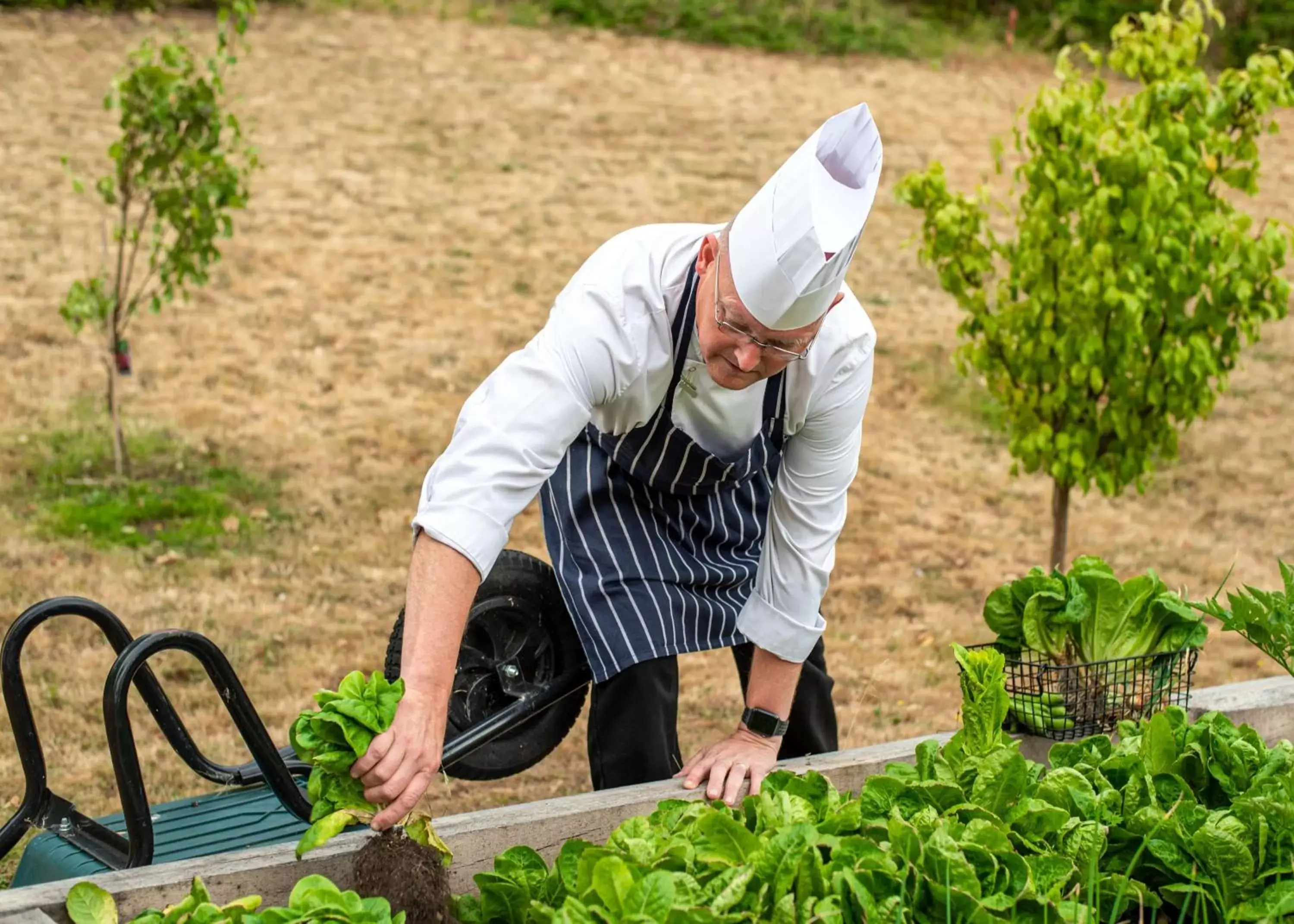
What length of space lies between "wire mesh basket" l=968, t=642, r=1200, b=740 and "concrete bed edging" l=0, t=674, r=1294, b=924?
58mm

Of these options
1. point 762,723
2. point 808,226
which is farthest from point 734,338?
point 762,723

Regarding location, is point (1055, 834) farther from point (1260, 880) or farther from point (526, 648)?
point (526, 648)

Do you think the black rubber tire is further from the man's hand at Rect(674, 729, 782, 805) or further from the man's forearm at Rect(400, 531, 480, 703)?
the man's forearm at Rect(400, 531, 480, 703)

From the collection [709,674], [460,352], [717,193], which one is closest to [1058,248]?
[709,674]

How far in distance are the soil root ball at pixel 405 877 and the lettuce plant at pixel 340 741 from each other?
0.22 feet

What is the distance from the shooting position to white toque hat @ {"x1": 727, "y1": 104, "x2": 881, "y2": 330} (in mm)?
2133

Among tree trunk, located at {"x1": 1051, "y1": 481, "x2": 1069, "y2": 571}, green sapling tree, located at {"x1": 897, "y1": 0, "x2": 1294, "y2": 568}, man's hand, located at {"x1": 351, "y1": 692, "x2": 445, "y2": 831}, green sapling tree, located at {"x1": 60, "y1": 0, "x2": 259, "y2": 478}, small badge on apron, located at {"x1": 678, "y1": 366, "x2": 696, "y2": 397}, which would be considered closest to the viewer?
man's hand, located at {"x1": 351, "y1": 692, "x2": 445, "y2": 831}

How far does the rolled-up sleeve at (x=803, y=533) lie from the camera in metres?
2.63

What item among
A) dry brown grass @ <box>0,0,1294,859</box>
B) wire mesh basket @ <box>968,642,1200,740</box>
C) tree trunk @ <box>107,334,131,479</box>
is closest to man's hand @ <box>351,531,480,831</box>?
wire mesh basket @ <box>968,642,1200,740</box>

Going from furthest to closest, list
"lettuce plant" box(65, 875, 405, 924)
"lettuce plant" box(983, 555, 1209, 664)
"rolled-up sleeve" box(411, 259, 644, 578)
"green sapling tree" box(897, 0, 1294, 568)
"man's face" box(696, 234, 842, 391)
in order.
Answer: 1. "green sapling tree" box(897, 0, 1294, 568)
2. "lettuce plant" box(983, 555, 1209, 664)
3. "man's face" box(696, 234, 842, 391)
4. "rolled-up sleeve" box(411, 259, 644, 578)
5. "lettuce plant" box(65, 875, 405, 924)

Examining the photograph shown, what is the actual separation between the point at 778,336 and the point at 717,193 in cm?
899

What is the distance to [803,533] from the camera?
8.78 ft

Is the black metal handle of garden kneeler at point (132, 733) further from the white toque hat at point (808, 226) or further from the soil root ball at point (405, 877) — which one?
the white toque hat at point (808, 226)

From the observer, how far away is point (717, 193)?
432 inches
